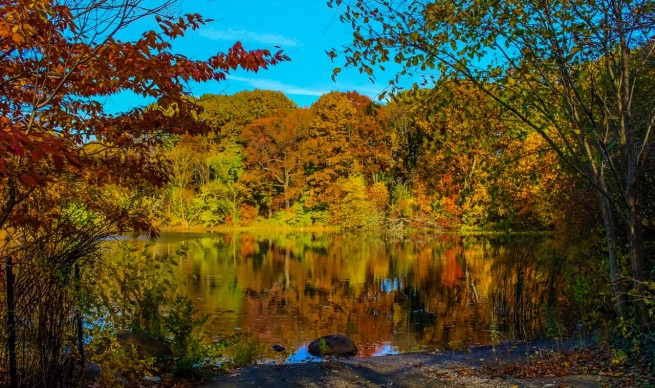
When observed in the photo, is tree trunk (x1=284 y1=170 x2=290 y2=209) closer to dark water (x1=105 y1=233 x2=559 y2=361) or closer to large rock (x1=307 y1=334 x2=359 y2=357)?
dark water (x1=105 y1=233 x2=559 y2=361)

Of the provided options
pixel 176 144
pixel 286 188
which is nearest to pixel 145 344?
pixel 176 144

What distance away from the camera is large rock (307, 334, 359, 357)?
9.96 m

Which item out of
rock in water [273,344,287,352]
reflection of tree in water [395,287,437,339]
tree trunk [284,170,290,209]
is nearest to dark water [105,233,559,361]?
reflection of tree in water [395,287,437,339]

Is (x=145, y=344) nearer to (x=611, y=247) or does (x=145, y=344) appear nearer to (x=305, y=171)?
(x=611, y=247)

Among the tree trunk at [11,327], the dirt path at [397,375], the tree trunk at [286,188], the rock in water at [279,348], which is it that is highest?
the tree trunk at [286,188]

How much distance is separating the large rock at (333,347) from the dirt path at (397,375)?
121cm

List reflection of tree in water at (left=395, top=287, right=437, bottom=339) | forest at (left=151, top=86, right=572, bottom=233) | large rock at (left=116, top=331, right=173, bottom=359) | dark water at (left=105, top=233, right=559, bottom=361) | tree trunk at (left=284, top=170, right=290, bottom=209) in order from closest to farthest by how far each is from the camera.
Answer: large rock at (left=116, top=331, right=173, bottom=359)
dark water at (left=105, top=233, right=559, bottom=361)
reflection of tree in water at (left=395, top=287, right=437, bottom=339)
forest at (left=151, top=86, right=572, bottom=233)
tree trunk at (left=284, top=170, right=290, bottom=209)

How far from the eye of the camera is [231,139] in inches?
1939

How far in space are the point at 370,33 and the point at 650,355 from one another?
15.9 feet

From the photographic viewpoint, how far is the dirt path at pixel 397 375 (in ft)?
20.6

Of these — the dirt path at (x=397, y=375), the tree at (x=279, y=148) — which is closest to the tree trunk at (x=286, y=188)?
the tree at (x=279, y=148)

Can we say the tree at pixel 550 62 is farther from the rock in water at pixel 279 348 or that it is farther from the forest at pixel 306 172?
the forest at pixel 306 172

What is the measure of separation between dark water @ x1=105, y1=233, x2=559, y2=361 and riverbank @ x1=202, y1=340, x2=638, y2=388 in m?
1.32

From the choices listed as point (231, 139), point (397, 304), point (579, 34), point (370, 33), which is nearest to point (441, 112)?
point (370, 33)
